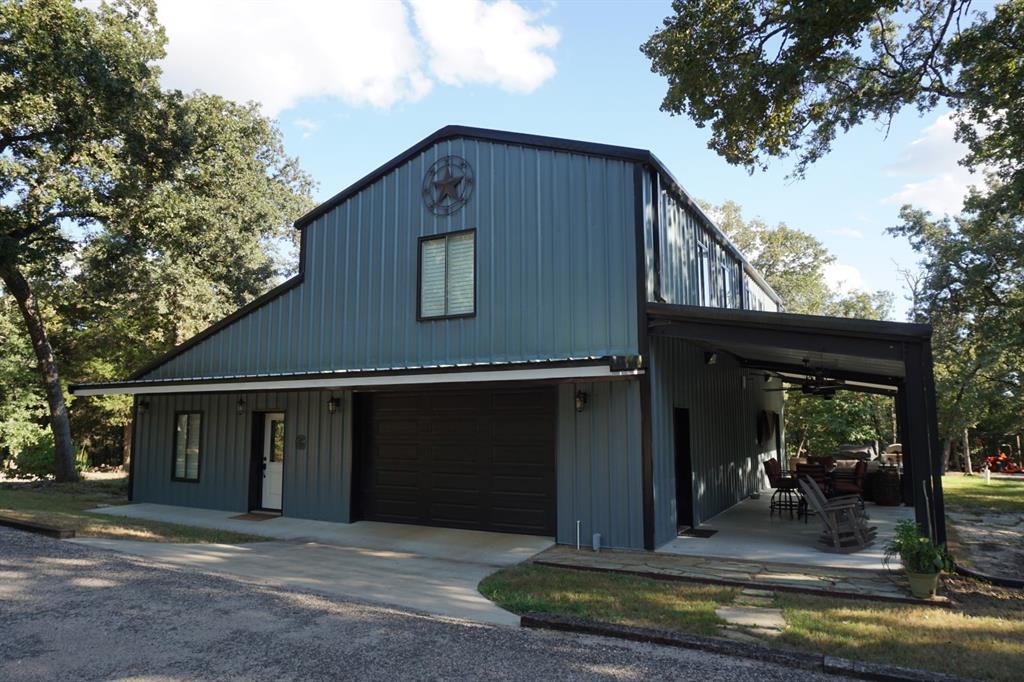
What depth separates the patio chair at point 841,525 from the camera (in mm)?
8008

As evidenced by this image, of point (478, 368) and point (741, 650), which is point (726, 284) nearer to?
point (478, 368)

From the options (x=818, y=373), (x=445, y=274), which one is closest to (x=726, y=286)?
(x=818, y=373)

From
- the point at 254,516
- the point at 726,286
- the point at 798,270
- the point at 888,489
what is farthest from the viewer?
the point at 798,270

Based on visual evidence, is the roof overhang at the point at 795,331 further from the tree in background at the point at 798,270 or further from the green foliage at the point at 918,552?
the tree in background at the point at 798,270

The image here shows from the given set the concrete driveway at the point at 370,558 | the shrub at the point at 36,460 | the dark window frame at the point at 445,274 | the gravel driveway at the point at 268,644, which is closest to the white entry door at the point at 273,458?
the concrete driveway at the point at 370,558

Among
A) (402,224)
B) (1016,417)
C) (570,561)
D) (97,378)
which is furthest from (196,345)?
(1016,417)

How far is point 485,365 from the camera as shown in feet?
27.7

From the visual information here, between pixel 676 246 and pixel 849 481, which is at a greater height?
pixel 676 246

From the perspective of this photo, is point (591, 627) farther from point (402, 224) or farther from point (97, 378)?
point (97, 378)

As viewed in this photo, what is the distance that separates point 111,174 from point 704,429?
15314 mm

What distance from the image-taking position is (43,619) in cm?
534

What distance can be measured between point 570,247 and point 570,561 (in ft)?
14.3

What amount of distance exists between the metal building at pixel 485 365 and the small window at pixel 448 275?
0.03 m

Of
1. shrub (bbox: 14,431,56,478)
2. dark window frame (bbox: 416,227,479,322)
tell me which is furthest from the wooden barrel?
shrub (bbox: 14,431,56,478)
